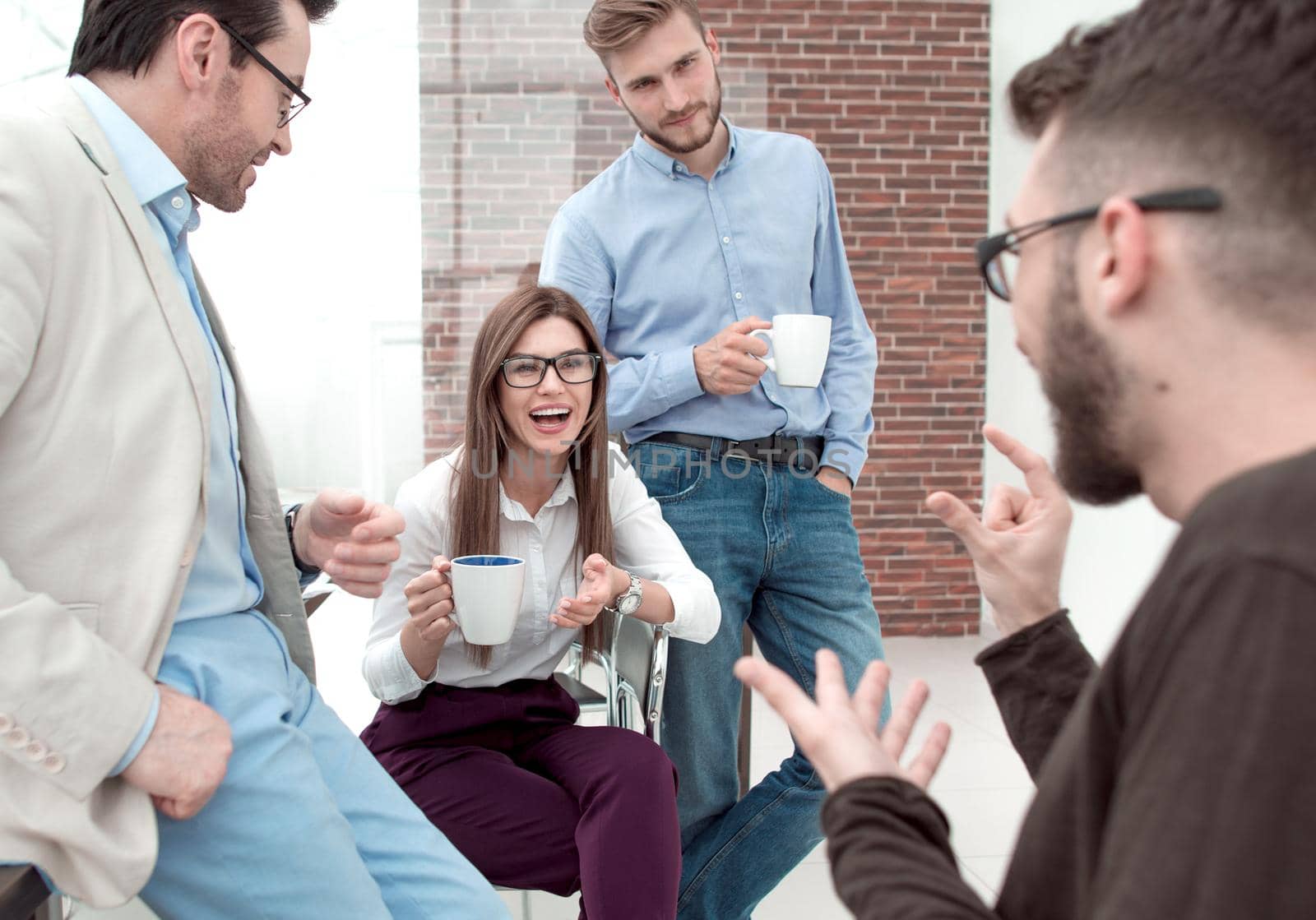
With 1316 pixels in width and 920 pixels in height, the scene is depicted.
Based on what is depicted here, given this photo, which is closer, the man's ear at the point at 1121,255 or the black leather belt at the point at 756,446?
the man's ear at the point at 1121,255

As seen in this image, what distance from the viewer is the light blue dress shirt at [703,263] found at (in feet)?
7.14

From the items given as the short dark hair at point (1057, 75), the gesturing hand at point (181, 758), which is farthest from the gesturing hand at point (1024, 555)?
the gesturing hand at point (181, 758)

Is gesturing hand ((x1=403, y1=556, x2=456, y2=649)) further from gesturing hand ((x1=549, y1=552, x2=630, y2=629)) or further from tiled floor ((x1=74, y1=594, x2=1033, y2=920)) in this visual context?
tiled floor ((x1=74, y1=594, x2=1033, y2=920))

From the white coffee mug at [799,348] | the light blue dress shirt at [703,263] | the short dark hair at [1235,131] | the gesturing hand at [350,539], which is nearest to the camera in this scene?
the short dark hair at [1235,131]

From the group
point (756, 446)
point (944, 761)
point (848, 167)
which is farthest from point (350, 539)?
point (848, 167)

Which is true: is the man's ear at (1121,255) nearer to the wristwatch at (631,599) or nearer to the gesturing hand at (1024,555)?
the gesturing hand at (1024,555)

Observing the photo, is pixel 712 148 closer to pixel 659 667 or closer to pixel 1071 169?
pixel 659 667

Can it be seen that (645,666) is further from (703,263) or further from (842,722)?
(842,722)

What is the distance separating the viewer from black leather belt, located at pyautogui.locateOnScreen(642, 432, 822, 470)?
210 centimetres

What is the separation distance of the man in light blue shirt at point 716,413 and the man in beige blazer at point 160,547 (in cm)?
77

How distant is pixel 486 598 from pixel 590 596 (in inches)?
6.9

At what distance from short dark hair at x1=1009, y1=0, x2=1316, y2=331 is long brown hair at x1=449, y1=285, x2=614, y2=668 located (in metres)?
1.35

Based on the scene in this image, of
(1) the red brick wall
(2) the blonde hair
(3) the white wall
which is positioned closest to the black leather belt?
(2) the blonde hair

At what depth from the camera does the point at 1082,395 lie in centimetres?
71
